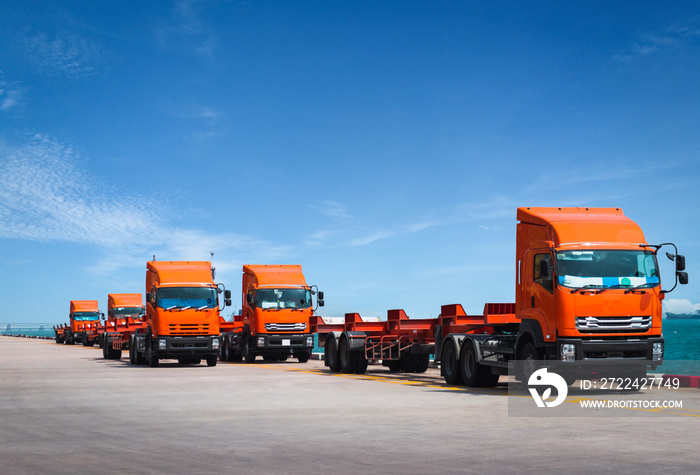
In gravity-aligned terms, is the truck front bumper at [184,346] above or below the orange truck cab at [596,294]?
below

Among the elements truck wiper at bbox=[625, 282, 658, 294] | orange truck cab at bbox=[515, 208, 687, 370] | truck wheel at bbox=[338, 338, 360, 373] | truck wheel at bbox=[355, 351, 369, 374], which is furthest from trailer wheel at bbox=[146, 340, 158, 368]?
truck wiper at bbox=[625, 282, 658, 294]

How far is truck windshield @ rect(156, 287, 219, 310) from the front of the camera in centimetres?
3014

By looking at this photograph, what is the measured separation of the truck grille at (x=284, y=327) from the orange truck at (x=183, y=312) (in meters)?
2.13

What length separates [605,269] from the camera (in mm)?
16969

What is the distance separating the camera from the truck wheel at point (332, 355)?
86.9 ft

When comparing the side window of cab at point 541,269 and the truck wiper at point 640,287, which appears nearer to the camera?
the truck wiper at point 640,287

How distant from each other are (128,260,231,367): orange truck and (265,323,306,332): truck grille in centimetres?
213

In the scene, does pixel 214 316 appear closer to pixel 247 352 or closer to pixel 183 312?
pixel 183 312

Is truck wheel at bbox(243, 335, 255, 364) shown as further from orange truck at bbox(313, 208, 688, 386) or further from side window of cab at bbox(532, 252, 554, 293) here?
side window of cab at bbox(532, 252, 554, 293)

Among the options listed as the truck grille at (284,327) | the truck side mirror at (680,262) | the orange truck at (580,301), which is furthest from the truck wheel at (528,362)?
the truck grille at (284,327)

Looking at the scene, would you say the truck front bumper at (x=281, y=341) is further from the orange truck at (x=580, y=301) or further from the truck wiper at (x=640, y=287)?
the truck wiper at (x=640, y=287)

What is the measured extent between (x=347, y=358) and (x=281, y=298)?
23.9 feet

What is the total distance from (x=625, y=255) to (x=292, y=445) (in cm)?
938

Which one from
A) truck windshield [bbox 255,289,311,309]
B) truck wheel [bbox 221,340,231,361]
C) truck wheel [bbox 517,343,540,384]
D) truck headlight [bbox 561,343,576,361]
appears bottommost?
truck wheel [bbox 221,340,231,361]
